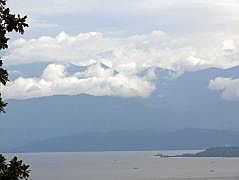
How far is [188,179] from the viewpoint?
180125mm

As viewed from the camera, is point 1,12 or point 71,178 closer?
point 1,12

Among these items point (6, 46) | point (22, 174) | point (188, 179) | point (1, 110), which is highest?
point (188, 179)

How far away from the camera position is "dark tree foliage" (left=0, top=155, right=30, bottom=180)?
50.4 feet

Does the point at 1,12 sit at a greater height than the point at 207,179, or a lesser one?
lesser

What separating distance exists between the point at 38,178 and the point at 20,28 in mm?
180559

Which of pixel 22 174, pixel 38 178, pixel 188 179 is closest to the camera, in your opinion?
pixel 22 174

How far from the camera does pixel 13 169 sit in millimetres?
15414

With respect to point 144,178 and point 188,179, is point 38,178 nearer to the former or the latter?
point 144,178

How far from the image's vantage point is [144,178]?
188000 mm

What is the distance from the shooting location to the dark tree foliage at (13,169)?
15.4 metres

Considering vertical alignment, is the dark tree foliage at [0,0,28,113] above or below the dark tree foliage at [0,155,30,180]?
above

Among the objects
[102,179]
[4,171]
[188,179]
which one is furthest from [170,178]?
[4,171]

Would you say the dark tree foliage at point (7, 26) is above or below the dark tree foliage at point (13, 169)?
above

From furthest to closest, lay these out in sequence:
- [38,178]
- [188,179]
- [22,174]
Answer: [38,178] < [188,179] < [22,174]
